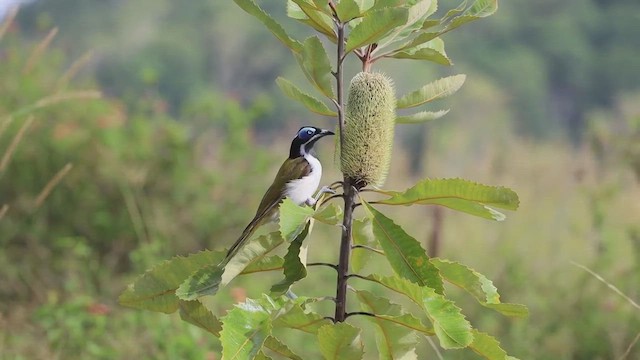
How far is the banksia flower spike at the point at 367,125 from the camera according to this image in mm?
1769

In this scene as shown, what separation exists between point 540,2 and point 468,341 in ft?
77.7

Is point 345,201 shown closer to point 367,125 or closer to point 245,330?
point 367,125

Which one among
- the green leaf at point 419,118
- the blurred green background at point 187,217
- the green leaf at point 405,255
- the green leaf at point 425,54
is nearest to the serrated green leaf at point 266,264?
the green leaf at point 405,255

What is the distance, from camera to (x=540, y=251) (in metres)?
6.14

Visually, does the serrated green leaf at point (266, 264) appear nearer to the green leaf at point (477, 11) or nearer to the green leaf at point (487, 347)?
the green leaf at point (487, 347)

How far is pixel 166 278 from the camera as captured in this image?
1.98 meters

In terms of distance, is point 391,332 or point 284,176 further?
point 284,176

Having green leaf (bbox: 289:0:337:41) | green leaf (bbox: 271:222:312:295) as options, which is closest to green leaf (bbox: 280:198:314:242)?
green leaf (bbox: 271:222:312:295)

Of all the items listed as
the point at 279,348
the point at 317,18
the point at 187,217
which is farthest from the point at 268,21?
the point at 187,217

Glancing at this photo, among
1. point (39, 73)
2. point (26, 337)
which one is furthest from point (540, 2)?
point (26, 337)

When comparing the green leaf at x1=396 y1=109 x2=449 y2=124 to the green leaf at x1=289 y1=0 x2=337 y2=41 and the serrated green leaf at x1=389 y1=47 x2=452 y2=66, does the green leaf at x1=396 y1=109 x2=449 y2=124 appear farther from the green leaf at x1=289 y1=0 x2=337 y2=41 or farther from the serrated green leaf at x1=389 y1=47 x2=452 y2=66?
the green leaf at x1=289 y1=0 x2=337 y2=41

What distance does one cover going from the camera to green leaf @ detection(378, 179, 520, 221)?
1712mm

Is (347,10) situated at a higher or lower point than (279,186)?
higher

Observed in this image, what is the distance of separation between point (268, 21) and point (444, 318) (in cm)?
66
